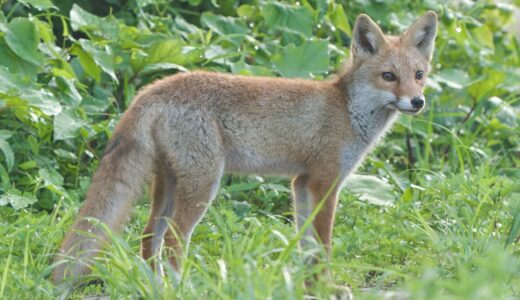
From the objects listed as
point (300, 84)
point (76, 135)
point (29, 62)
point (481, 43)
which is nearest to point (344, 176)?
point (300, 84)

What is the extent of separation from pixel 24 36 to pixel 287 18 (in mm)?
2397

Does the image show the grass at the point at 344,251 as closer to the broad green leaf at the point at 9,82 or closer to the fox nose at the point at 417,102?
the fox nose at the point at 417,102

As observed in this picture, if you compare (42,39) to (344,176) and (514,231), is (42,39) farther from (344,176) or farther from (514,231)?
(514,231)

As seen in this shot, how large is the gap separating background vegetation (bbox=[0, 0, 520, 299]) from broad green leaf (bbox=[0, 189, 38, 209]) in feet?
0.05

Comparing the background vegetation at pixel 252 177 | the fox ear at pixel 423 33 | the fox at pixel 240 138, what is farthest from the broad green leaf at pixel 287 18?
the fox ear at pixel 423 33

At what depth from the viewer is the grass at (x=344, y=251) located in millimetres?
4113

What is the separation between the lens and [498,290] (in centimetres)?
361

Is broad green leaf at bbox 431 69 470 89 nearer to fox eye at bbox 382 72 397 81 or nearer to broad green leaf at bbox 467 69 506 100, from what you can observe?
broad green leaf at bbox 467 69 506 100

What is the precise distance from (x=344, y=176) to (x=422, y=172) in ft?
7.20

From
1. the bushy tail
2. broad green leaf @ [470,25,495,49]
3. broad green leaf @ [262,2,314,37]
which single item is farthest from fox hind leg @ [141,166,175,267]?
broad green leaf @ [470,25,495,49]

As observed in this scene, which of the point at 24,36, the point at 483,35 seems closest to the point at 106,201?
the point at 24,36

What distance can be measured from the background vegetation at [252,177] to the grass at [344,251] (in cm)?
1

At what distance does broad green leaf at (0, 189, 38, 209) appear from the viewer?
20.5 feet

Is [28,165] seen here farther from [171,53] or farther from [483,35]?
[483,35]
